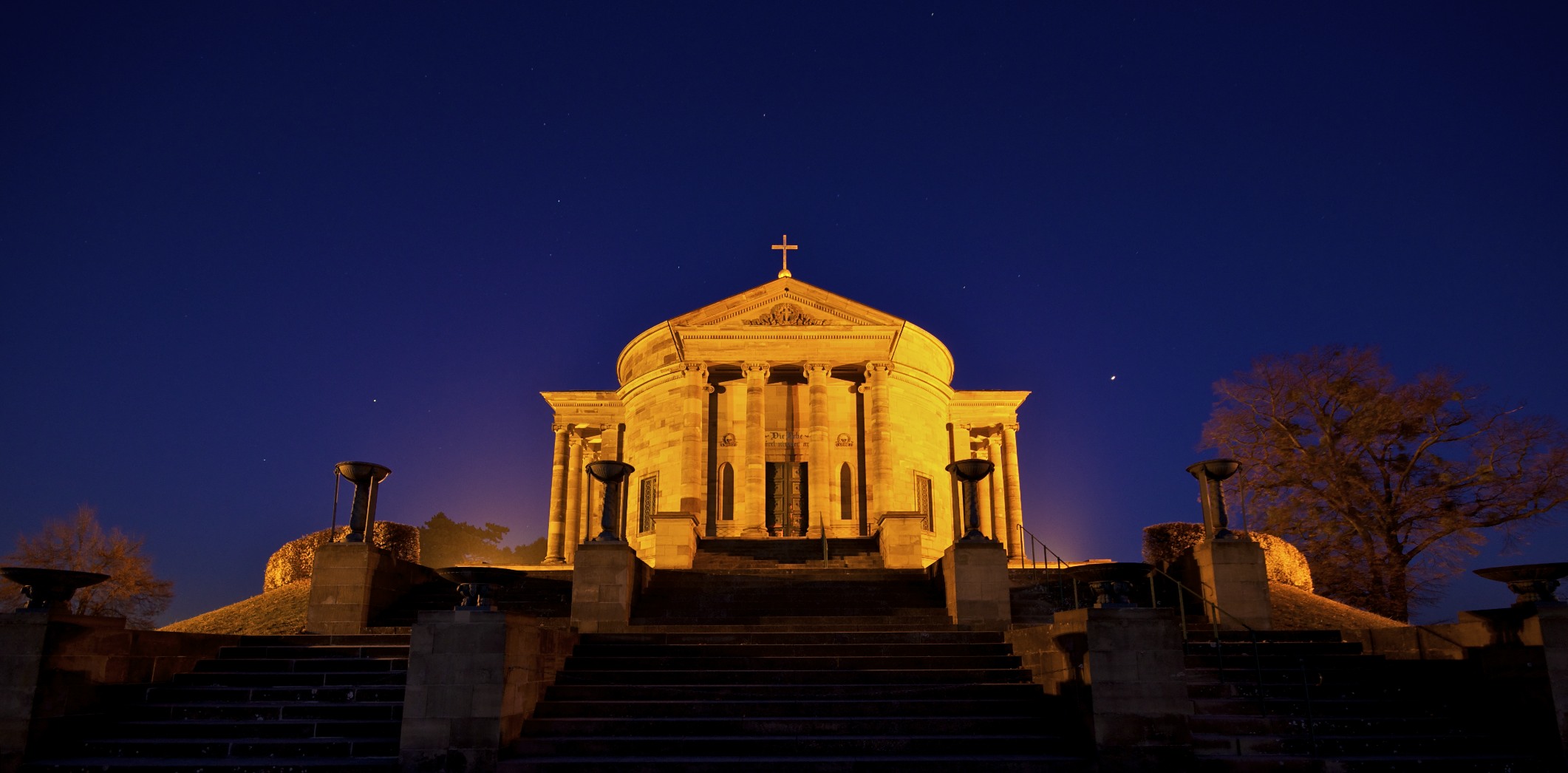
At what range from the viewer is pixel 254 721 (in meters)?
12.1

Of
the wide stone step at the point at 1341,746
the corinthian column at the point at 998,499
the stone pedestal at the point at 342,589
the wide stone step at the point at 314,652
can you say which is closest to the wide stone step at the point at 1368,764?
the wide stone step at the point at 1341,746

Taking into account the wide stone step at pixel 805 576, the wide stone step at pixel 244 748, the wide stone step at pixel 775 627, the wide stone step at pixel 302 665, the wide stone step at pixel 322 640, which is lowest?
the wide stone step at pixel 244 748

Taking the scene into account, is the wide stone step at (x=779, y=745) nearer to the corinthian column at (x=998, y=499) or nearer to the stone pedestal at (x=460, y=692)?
the stone pedestal at (x=460, y=692)

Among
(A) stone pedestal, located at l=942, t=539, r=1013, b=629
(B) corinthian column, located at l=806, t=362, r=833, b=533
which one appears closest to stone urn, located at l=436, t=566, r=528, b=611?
(A) stone pedestal, located at l=942, t=539, r=1013, b=629

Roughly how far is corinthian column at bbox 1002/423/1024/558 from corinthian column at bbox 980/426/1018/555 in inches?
5.6

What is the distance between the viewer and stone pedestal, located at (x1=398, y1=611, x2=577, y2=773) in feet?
35.5

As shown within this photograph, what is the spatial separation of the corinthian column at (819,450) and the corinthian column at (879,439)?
157 cm

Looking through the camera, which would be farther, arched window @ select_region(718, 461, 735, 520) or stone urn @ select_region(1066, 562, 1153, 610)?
arched window @ select_region(718, 461, 735, 520)

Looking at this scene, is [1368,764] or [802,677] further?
[802,677]

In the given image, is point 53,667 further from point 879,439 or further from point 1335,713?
point 879,439

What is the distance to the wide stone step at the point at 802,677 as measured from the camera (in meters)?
13.4

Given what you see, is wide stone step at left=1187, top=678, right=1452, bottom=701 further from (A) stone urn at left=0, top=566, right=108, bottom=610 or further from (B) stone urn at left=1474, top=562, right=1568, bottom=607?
(A) stone urn at left=0, top=566, right=108, bottom=610

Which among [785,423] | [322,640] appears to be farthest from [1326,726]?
[785,423]

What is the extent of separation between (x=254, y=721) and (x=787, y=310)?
2481 centimetres
